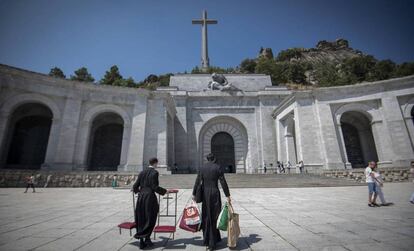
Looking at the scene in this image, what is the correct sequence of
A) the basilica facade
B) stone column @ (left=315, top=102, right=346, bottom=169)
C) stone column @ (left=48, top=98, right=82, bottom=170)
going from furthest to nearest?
stone column @ (left=315, top=102, right=346, bottom=169) < the basilica facade < stone column @ (left=48, top=98, right=82, bottom=170)

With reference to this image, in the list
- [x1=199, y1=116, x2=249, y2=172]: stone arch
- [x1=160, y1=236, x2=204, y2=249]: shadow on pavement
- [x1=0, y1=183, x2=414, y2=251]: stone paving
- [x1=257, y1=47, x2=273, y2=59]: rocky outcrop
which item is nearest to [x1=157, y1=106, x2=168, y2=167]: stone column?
[x1=199, y1=116, x2=249, y2=172]: stone arch

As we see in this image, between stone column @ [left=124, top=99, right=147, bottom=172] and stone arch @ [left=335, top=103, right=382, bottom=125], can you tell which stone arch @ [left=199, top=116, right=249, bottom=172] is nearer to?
stone column @ [left=124, top=99, right=147, bottom=172]

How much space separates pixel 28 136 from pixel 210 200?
23334 millimetres

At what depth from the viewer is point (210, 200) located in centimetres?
375

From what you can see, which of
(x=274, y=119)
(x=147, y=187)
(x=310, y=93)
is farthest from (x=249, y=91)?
(x=147, y=187)

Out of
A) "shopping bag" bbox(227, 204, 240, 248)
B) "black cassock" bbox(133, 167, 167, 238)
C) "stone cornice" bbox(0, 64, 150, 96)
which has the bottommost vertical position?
"shopping bag" bbox(227, 204, 240, 248)

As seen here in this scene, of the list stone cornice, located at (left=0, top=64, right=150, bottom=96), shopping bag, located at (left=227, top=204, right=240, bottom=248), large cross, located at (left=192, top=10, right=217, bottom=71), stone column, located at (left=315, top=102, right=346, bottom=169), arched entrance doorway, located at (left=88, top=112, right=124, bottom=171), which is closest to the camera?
shopping bag, located at (left=227, top=204, right=240, bottom=248)

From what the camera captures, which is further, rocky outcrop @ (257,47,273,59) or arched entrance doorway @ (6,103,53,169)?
rocky outcrop @ (257,47,273,59)

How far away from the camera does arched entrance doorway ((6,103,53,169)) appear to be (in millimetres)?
18922

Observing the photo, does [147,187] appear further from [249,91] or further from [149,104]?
[249,91]

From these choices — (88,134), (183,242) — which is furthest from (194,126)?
(183,242)

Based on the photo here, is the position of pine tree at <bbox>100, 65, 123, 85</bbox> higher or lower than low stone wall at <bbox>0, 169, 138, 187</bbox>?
higher

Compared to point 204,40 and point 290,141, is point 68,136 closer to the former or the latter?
point 290,141

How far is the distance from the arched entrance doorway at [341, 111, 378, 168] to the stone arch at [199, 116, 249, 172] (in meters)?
10.7
